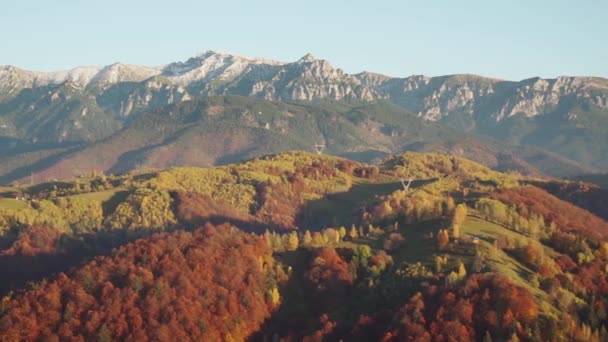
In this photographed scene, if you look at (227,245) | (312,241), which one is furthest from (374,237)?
(227,245)

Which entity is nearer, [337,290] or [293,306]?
[337,290]

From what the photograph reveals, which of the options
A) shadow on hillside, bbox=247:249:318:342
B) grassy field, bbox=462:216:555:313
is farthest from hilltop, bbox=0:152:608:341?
grassy field, bbox=462:216:555:313

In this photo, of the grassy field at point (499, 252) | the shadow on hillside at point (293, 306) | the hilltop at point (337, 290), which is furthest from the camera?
the shadow on hillside at point (293, 306)

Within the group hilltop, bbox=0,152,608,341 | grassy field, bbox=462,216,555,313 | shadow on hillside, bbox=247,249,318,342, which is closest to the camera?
hilltop, bbox=0,152,608,341

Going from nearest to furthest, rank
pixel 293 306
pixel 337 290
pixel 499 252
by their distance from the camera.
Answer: pixel 337 290
pixel 293 306
pixel 499 252

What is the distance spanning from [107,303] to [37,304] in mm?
12650

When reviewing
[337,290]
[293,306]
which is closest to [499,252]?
[337,290]

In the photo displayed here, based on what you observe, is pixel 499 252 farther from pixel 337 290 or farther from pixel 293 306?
pixel 293 306

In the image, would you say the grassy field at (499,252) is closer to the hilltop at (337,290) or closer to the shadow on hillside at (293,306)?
the hilltop at (337,290)

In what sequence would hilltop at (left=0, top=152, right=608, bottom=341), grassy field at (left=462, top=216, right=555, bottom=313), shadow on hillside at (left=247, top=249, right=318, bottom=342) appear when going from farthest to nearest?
1. shadow on hillside at (left=247, top=249, right=318, bottom=342)
2. grassy field at (left=462, top=216, right=555, bottom=313)
3. hilltop at (left=0, top=152, right=608, bottom=341)

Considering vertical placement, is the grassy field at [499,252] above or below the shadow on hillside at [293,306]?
above

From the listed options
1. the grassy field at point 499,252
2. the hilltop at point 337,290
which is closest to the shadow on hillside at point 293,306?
the hilltop at point 337,290

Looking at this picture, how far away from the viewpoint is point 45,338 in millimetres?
152000

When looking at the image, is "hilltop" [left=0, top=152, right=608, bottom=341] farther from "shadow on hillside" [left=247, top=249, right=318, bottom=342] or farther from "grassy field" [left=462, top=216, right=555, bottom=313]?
"grassy field" [left=462, top=216, right=555, bottom=313]
